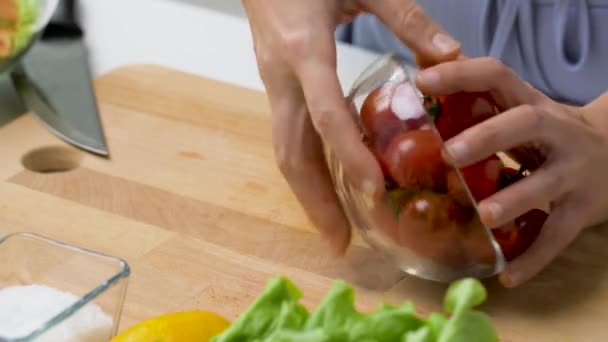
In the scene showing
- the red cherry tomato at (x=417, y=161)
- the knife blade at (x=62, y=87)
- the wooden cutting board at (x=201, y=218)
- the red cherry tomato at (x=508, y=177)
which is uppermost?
the red cherry tomato at (x=417, y=161)

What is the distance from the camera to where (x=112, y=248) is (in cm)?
88

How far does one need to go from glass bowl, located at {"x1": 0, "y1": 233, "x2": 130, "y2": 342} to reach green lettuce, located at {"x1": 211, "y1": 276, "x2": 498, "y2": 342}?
16 cm

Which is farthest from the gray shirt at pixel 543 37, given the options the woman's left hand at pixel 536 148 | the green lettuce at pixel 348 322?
the green lettuce at pixel 348 322

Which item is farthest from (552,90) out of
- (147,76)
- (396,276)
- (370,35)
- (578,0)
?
(147,76)

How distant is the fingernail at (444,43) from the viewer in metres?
0.78

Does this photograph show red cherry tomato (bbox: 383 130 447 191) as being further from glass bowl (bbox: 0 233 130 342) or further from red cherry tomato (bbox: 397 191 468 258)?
glass bowl (bbox: 0 233 130 342)

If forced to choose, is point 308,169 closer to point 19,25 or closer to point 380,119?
point 380,119

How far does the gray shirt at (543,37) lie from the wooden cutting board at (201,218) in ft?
0.80

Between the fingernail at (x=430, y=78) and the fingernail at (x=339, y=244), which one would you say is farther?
the fingernail at (x=339, y=244)

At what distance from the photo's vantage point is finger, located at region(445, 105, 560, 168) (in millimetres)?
715

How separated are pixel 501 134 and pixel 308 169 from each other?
18 centimetres

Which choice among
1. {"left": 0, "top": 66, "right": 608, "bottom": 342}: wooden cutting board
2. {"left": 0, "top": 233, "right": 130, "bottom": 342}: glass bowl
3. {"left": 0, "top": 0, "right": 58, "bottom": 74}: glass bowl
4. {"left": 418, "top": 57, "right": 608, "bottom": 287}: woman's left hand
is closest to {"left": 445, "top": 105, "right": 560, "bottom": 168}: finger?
{"left": 418, "top": 57, "right": 608, "bottom": 287}: woman's left hand

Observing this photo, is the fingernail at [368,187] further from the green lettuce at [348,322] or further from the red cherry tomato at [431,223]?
the green lettuce at [348,322]

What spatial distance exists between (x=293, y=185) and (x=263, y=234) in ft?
0.24
